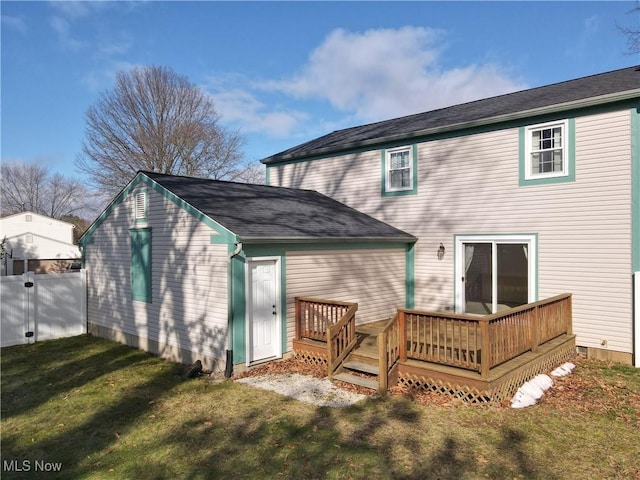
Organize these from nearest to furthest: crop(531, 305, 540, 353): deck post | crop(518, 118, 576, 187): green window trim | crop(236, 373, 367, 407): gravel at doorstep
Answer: crop(236, 373, 367, 407): gravel at doorstep < crop(531, 305, 540, 353): deck post < crop(518, 118, 576, 187): green window trim

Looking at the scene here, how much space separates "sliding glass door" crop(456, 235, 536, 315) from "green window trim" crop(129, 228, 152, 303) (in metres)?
7.99

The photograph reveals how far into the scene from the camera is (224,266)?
769 cm

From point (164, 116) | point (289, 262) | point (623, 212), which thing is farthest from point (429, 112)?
point (164, 116)

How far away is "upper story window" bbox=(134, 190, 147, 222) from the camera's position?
32.1ft

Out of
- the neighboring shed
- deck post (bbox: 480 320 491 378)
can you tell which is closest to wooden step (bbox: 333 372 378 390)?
the neighboring shed

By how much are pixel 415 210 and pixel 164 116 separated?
928 inches

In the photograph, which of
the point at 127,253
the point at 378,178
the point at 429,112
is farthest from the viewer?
the point at 429,112

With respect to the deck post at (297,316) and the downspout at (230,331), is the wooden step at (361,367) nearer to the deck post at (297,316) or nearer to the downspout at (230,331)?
the deck post at (297,316)

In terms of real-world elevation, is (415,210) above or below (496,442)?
above

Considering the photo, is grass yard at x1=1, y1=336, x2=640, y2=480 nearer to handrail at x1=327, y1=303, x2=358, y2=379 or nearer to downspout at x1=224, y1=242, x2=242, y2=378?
downspout at x1=224, y1=242, x2=242, y2=378

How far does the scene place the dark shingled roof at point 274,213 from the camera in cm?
812

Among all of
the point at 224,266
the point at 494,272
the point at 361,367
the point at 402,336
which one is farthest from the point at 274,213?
the point at 494,272

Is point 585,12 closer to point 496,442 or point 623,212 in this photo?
point 623,212

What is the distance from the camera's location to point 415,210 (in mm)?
11680
